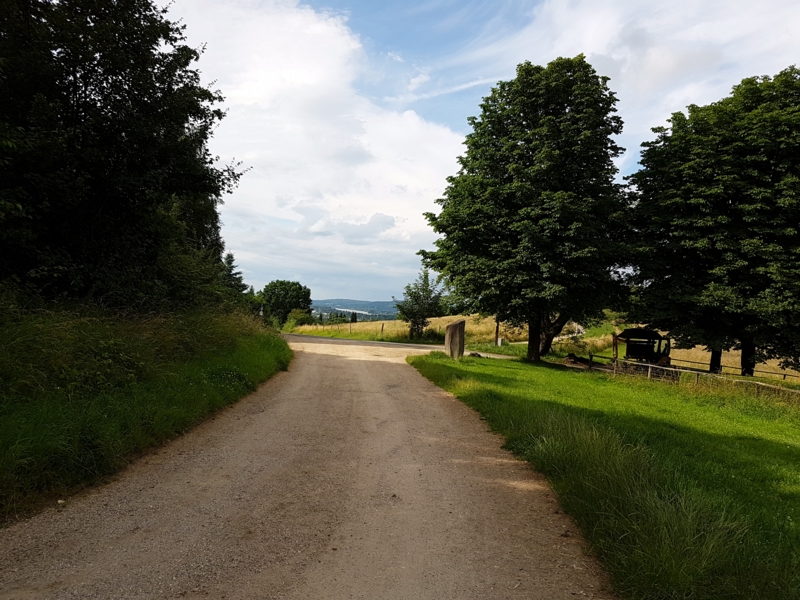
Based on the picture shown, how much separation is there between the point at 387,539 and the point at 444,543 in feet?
1.54

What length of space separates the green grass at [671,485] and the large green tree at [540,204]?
300 inches

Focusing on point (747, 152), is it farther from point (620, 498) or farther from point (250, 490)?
point (250, 490)

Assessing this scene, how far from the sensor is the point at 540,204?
18.5 metres

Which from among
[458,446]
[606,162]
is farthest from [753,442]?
[606,162]

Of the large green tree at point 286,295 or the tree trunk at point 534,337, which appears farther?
the large green tree at point 286,295

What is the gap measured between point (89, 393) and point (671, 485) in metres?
7.17

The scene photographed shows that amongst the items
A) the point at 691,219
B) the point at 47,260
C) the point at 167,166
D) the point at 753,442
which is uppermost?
the point at 691,219

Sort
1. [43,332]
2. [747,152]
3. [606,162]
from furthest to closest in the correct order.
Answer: [606,162], [747,152], [43,332]

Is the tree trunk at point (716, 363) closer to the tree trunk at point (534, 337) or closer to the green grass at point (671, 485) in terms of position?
the tree trunk at point (534, 337)

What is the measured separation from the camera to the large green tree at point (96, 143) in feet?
28.5

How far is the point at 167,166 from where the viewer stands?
35.8 ft

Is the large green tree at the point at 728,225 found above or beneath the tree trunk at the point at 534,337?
above

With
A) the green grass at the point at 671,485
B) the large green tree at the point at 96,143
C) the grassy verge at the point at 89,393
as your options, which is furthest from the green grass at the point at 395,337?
the grassy verge at the point at 89,393

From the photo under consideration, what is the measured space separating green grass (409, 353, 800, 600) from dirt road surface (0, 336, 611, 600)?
33 cm
